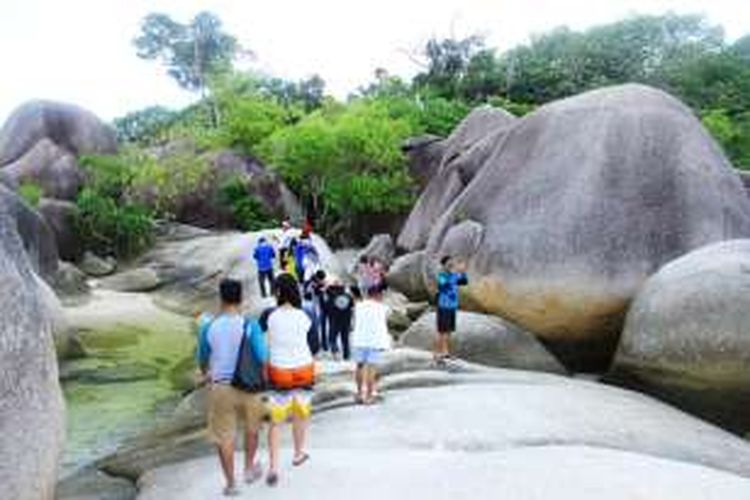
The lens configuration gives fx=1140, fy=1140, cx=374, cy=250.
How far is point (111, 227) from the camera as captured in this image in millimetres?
34344

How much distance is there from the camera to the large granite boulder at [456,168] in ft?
76.8

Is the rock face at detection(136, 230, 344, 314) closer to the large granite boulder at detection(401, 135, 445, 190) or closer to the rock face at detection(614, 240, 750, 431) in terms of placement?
the large granite boulder at detection(401, 135, 445, 190)

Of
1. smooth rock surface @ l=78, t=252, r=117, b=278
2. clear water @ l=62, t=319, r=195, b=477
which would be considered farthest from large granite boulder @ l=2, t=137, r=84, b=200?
clear water @ l=62, t=319, r=195, b=477

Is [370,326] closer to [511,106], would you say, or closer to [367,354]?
[367,354]

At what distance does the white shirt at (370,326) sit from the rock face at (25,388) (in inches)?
134

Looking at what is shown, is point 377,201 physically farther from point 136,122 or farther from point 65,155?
point 136,122

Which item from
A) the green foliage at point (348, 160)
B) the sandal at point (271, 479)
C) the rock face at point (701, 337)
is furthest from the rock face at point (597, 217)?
the green foliage at point (348, 160)

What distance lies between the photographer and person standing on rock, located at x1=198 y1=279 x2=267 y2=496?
28.1 feet

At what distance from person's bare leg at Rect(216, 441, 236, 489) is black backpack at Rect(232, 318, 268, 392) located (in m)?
0.47

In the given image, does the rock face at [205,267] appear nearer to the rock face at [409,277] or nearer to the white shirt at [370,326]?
the rock face at [409,277]

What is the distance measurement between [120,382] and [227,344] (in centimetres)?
1073

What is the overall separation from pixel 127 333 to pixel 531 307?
987 centimetres

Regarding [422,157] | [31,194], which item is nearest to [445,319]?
[31,194]

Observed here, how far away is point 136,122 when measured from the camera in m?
64.8
